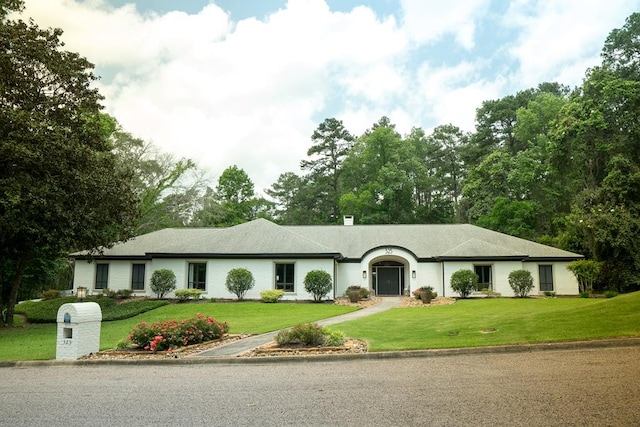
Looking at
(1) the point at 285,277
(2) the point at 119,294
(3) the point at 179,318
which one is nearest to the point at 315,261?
(1) the point at 285,277

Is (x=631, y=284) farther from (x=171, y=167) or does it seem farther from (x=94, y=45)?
(x=171, y=167)

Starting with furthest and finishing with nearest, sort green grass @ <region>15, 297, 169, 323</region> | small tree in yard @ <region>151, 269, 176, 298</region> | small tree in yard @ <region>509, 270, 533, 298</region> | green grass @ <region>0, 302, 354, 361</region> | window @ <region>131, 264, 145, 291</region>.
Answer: window @ <region>131, 264, 145, 291</region>, small tree in yard @ <region>151, 269, 176, 298</region>, small tree in yard @ <region>509, 270, 533, 298</region>, green grass @ <region>15, 297, 169, 323</region>, green grass @ <region>0, 302, 354, 361</region>

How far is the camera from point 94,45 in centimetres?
2080

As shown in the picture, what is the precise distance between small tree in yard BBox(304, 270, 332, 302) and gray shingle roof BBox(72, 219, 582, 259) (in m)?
1.24

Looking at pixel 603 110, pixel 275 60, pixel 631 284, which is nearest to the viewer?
pixel 275 60

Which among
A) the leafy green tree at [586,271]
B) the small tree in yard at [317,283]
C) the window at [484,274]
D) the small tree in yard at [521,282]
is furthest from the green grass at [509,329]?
the window at [484,274]

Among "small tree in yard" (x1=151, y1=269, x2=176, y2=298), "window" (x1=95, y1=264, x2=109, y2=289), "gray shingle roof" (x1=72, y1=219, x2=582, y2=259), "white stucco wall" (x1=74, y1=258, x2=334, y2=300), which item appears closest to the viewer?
"small tree in yard" (x1=151, y1=269, x2=176, y2=298)

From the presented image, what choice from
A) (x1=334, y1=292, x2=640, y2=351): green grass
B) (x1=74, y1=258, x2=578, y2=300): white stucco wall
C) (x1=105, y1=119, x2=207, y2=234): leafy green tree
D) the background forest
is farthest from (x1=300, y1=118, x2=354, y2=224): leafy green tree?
(x1=334, y1=292, x2=640, y2=351): green grass

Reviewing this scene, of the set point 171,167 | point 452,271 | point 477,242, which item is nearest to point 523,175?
point 477,242

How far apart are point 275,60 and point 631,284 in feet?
73.6

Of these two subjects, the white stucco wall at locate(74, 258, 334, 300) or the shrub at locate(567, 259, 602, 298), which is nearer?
the shrub at locate(567, 259, 602, 298)

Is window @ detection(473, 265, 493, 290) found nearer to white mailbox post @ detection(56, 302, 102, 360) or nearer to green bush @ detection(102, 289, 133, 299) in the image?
green bush @ detection(102, 289, 133, 299)

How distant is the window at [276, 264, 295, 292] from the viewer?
86.8 feet

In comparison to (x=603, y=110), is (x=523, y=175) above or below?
below
